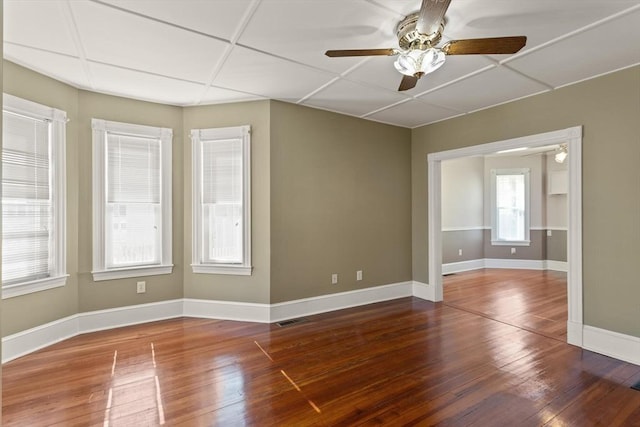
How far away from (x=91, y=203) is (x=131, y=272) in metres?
0.87

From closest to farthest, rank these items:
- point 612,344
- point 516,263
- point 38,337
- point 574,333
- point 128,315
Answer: point 612,344
point 38,337
point 574,333
point 128,315
point 516,263

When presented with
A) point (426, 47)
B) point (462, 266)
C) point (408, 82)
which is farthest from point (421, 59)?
point (462, 266)

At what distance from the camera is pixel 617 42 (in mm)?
2496

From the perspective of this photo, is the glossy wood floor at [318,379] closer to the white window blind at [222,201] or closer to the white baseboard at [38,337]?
the white baseboard at [38,337]

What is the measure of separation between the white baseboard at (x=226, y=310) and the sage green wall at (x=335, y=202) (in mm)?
262

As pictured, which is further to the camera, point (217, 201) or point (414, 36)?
point (217, 201)

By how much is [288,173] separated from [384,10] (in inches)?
86.1

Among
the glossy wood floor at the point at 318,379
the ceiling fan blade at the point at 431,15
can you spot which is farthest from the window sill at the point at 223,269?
the ceiling fan blade at the point at 431,15

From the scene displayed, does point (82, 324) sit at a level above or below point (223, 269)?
below

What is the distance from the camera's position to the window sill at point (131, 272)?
3619 mm

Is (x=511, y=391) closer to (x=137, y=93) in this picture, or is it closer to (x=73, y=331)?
(x=73, y=331)

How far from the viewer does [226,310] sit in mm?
3986

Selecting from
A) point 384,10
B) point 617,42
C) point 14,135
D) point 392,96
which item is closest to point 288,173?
point 392,96

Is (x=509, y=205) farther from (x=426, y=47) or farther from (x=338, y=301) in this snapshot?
(x=426, y=47)
